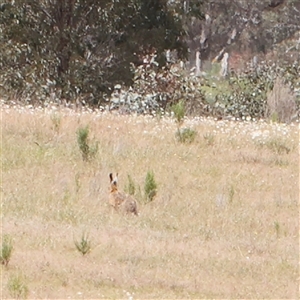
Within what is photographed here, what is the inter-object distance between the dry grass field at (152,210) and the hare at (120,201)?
96 mm

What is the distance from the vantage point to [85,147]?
1088 cm

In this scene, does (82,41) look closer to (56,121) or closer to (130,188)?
(56,121)

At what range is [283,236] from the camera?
8617mm

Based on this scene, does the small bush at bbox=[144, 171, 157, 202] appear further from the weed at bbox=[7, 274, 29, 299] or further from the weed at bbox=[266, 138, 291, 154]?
the weed at bbox=[7, 274, 29, 299]

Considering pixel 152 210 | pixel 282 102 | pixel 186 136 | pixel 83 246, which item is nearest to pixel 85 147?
pixel 186 136

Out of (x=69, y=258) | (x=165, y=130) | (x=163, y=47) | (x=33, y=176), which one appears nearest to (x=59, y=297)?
(x=69, y=258)

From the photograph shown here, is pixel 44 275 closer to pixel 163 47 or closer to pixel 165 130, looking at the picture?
pixel 165 130

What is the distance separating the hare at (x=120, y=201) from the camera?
883cm

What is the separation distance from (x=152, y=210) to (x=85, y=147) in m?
1.98

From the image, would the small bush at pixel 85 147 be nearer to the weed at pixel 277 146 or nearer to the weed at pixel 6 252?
the weed at pixel 277 146

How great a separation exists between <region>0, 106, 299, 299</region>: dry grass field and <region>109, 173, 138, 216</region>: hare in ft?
0.31

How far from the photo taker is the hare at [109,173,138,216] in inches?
348

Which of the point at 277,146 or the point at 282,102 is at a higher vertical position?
the point at 282,102

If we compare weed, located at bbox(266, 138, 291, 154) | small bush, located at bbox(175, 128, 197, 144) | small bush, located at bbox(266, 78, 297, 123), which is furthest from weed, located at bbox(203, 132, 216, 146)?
small bush, located at bbox(266, 78, 297, 123)
